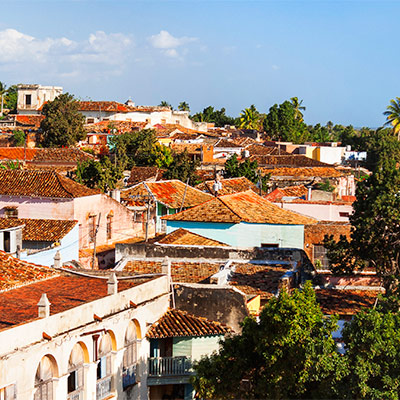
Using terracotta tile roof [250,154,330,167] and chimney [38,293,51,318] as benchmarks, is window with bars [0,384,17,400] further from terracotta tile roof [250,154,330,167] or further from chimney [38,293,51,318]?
terracotta tile roof [250,154,330,167]

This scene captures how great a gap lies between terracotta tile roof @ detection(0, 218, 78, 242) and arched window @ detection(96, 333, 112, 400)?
50.9ft

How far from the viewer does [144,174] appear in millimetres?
55344

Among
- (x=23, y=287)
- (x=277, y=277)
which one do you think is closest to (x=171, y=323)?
(x=23, y=287)

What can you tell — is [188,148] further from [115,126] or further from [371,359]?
[371,359]

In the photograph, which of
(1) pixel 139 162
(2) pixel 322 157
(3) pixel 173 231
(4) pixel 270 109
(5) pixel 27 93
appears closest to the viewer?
(3) pixel 173 231

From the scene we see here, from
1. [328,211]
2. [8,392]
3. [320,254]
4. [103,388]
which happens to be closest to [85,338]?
[103,388]

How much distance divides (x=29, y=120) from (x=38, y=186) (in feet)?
163

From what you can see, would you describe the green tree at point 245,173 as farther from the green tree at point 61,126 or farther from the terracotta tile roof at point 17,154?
the green tree at point 61,126

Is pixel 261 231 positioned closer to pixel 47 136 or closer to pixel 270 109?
pixel 47 136

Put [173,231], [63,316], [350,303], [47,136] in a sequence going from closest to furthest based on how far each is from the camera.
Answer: [63,316] < [350,303] < [173,231] < [47,136]

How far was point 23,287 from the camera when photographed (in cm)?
1958

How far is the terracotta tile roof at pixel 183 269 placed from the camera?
85.7 ft

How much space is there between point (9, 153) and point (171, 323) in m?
46.1

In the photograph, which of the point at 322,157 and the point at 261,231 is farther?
the point at 322,157
